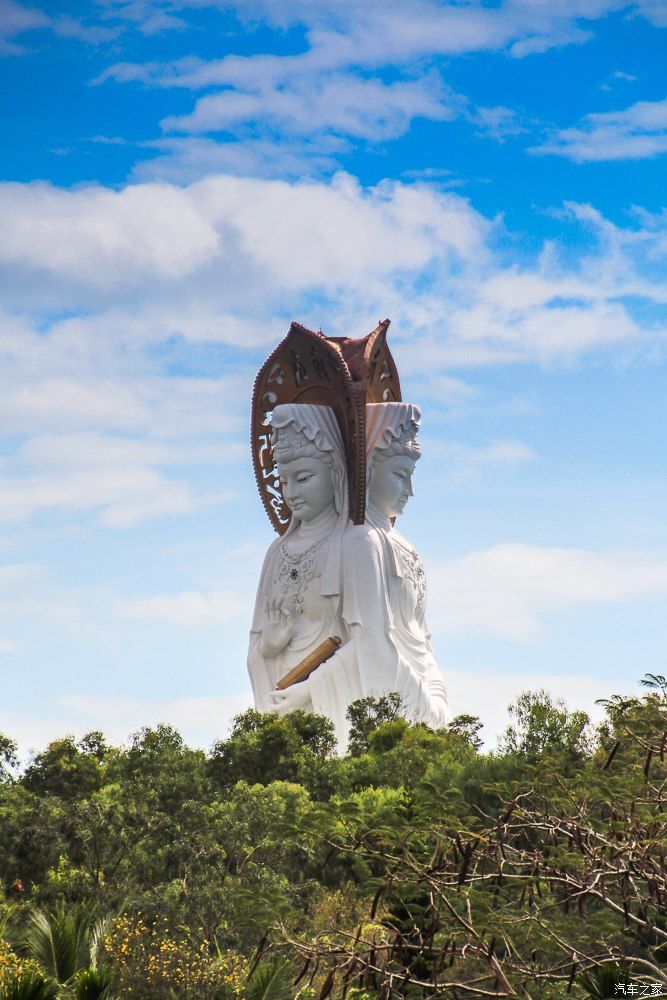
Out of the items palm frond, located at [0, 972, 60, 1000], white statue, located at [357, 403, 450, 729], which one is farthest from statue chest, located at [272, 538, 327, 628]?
palm frond, located at [0, 972, 60, 1000]

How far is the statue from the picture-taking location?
34.8 m

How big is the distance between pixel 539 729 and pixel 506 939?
13.9 m

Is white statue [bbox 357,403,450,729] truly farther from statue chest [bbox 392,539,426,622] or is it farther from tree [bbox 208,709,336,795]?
tree [bbox 208,709,336,795]

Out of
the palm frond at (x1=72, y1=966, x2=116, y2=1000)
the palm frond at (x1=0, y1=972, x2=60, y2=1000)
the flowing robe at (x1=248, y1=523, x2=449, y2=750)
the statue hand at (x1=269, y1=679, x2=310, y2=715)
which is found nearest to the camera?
the palm frond at (x1=0, y1=972, x2=60, y2=1000)

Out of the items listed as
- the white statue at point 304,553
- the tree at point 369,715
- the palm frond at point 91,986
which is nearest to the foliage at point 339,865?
the palm frond at point 91,986

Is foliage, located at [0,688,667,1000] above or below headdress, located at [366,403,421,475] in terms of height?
below

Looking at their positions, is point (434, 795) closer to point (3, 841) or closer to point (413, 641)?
point (3, 841)

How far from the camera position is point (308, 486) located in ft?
119

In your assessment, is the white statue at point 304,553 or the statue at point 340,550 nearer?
the statue at point 340,550

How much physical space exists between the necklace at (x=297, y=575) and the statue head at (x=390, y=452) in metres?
1.45

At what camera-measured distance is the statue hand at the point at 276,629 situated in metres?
36.0

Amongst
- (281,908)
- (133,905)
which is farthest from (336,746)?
(281,908)

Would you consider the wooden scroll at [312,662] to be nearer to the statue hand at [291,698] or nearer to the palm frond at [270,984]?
the statue hand at [291,698]

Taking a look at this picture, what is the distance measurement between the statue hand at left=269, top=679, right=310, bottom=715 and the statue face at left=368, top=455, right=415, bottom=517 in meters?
3.99
